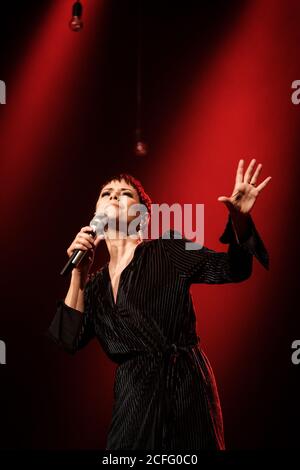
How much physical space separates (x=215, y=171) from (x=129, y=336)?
1.28m

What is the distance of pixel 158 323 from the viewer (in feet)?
6.08

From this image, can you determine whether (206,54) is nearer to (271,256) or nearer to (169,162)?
(169,162)

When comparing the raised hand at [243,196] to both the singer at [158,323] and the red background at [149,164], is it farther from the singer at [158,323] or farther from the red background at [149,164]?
the red background at [149,164]

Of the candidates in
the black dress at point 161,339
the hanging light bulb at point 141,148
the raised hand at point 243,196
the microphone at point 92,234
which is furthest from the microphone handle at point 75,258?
the hanging light bulb at point 141,148

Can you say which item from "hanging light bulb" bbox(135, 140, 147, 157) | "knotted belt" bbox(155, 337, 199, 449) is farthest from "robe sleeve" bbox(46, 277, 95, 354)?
"hanging light bulb" bbox(135, 140, 147, 157)

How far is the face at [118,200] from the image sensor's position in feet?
7.05

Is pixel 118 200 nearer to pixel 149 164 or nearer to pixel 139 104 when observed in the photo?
pixel 149 164

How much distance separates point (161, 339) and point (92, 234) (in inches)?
16.4

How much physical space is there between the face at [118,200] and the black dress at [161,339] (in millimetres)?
177

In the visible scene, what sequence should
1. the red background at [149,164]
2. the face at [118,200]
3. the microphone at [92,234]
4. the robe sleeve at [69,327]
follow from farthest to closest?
1. the red background at [149,164]
2. the face at [118,200]
3. the robe sleeve at [69,327]
4. the microphone at [92,234]
